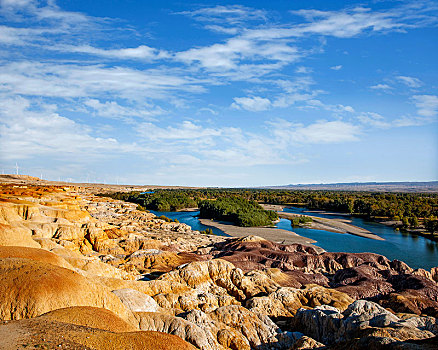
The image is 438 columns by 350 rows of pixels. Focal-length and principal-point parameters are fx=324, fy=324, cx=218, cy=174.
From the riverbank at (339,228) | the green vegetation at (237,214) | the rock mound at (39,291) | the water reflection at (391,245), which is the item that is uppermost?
the rock mound at (39,291)

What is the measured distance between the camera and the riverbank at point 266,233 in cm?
7125

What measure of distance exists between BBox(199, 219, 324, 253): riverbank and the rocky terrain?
24.5 meters

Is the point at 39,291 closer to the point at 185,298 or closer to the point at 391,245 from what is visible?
the point at 185,298

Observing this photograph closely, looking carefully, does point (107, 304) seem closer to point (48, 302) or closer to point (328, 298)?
point (48, 302)

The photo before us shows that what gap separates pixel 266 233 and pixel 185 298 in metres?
59.6

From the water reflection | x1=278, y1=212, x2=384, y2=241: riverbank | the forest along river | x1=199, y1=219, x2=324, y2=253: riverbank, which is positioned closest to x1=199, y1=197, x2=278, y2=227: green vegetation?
x1=199, y1=219, x2=324, y2=253: riverbank

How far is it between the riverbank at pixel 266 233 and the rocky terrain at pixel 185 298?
24.5m

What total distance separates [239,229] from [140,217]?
89.3 ft

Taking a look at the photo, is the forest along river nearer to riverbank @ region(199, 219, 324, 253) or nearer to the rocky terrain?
riverbank @ region(199, 219, 324, 253)

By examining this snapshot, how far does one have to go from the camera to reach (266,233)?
265 ft

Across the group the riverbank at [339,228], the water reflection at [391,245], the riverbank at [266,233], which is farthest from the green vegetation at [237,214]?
the riverbank at [339,228]

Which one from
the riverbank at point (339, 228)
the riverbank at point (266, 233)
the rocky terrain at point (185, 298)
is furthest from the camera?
the riverbank at point (339, 228)

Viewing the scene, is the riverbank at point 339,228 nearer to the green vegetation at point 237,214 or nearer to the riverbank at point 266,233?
the green vegetation at point 237,214

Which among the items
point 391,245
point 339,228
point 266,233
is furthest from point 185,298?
point 339,228
